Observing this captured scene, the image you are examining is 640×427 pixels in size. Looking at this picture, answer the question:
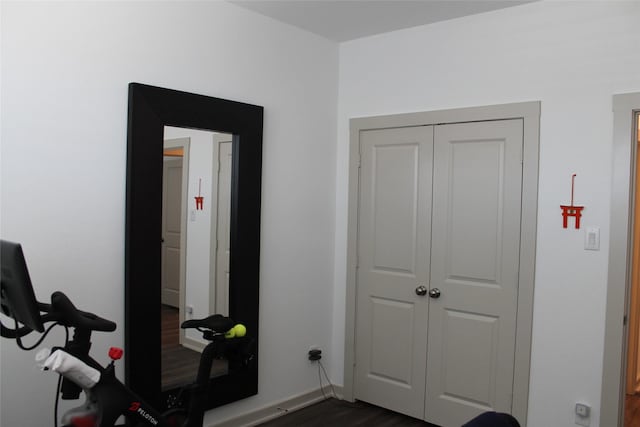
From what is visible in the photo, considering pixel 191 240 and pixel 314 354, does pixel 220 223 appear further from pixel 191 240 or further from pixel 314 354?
pixel 314 354

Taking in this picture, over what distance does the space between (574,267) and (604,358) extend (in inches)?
19.9

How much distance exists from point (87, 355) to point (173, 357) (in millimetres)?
1005

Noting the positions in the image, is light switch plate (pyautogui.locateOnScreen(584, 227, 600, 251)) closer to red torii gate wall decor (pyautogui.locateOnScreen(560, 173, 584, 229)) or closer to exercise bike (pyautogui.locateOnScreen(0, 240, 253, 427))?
red torii gate wall decor (pyautogui.locateOnScreen(560, 173, 584, 229))

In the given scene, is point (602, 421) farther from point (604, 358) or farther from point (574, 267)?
point (574, 267)

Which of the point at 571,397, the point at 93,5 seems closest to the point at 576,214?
the point at 571,397

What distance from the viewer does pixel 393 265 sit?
3.75m

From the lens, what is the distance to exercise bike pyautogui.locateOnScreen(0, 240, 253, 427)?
172 cm

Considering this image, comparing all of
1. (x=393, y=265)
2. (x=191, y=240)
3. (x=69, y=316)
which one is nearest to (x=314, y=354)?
(x=393, y=265)

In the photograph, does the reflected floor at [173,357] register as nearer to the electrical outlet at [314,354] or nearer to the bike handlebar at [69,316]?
the bike handlebar at [69,316]

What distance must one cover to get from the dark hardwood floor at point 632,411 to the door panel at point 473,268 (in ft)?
3.78

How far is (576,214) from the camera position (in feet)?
9.75

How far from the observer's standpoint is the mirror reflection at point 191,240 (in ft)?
9.68

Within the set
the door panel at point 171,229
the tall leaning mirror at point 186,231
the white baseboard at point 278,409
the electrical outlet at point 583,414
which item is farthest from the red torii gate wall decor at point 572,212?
the door panel at point 171,229

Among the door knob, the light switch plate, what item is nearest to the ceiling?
the light switch plate
